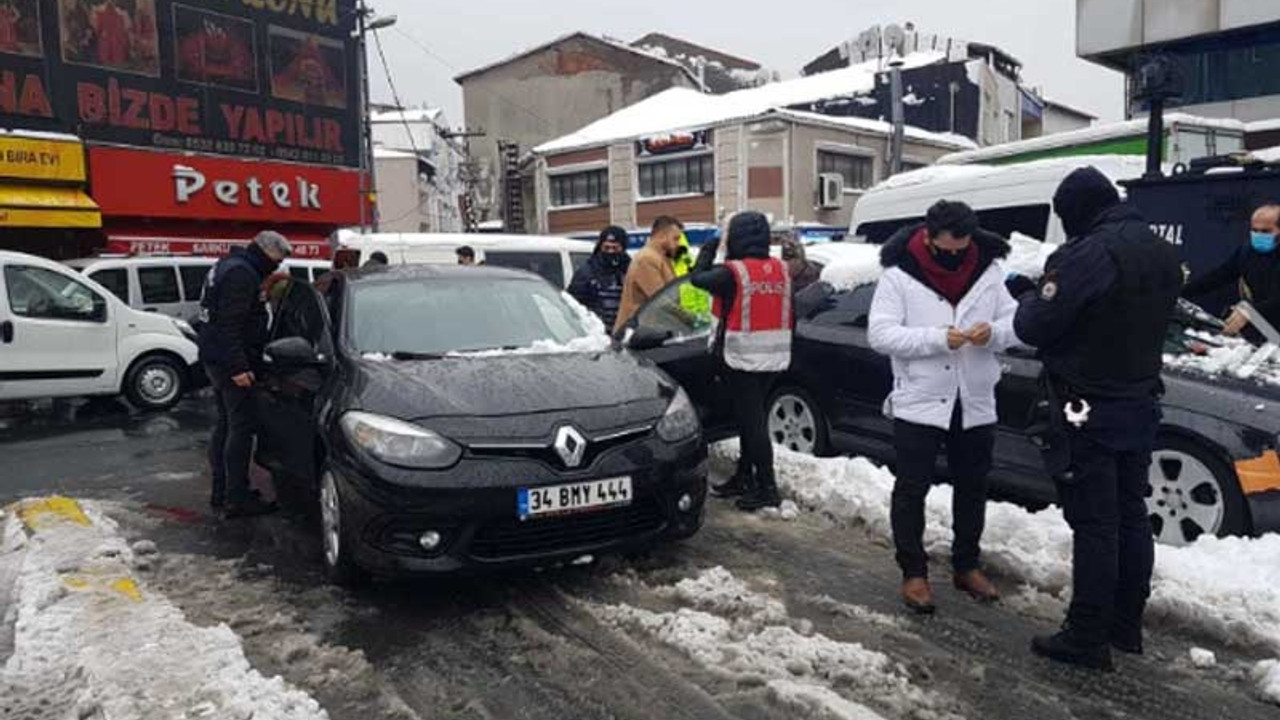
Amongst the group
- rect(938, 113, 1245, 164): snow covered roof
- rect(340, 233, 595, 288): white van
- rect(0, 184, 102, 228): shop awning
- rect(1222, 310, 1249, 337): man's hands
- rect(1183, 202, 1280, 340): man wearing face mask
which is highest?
rect(938, 113, 1245, 164): snow covered roof

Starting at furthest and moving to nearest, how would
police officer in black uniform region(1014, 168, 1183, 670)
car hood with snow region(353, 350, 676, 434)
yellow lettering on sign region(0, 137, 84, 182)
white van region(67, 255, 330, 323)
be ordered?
yellow lettering on sign region(0, 137, 84, 182) → white van region(67, 255, 330, 323) → car hood with snow region(353, 350, 676, 434) → police officer in black uniform region(1014, 168, 1183, 670)

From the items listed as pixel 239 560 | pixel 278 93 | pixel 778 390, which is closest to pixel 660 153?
pixel 278 93

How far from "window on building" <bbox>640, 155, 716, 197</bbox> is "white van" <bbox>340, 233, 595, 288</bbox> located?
16.7 meters

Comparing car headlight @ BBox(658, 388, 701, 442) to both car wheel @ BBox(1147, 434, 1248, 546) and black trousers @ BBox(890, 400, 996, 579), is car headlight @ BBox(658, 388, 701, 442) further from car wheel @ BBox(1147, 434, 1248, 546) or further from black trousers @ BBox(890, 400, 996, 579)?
car wheel @ BBox(1147, 434, 1248, 546)

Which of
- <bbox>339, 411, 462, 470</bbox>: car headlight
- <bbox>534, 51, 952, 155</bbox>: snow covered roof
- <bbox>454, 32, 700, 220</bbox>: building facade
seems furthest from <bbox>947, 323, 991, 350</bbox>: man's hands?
<bbox>454, 32, 700, 220</bbox>: building facade

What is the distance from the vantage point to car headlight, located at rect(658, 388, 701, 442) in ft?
13.9

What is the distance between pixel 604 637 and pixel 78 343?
8708 millimetres

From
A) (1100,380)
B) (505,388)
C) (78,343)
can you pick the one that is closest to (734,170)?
(78,343)

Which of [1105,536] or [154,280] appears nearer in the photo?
[1105,536]

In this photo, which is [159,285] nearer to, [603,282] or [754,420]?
[603,282]

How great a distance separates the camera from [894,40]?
42.8 metres

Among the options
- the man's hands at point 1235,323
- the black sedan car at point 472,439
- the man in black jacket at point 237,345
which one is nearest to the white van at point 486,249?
the man in black jacket at point 237,345

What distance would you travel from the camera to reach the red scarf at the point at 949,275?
380cm

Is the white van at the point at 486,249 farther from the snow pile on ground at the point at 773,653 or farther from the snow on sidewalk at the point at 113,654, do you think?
the snow pile on ground at the point at 773,653
